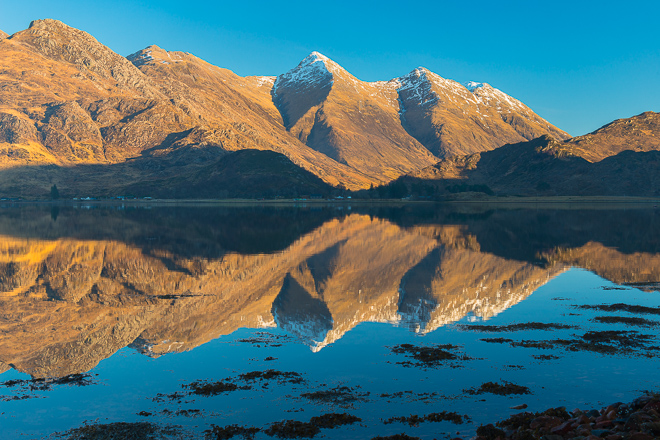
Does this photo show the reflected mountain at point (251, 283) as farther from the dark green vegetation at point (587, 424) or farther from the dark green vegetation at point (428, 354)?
the dark green vegetation at point (587, 424)

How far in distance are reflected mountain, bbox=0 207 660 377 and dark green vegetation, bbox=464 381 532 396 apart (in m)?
8.94

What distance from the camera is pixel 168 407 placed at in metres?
19.2

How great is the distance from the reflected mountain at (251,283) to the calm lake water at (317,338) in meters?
0.23

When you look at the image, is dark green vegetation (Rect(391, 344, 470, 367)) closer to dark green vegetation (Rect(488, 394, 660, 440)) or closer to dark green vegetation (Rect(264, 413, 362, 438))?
dark green vegetation (Rect(264, 413, 362, 438))

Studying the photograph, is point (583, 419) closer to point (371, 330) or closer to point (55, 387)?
point (371, 330)

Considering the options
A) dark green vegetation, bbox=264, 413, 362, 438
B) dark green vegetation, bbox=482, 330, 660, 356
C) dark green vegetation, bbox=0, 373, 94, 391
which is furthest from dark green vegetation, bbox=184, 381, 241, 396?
dark green vegetation, bbox=482, 330, 660, 356

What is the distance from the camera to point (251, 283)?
44000 millimetres

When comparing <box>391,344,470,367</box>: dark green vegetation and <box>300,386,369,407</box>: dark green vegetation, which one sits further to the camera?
<box>391,344,470,367</box>: dark green vegetation

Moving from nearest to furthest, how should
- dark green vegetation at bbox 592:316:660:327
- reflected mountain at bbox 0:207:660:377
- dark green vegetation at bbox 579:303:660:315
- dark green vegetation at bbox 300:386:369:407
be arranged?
dark green vegetation at bbox 300:386:369:407 → reflected mountain at bbox 0:207:660:377 → dark green vegetation at bbox 592:316:660:327 → dark green vegetation at bbox 579:303:660:315

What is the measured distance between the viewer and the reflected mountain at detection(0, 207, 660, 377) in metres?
29.4

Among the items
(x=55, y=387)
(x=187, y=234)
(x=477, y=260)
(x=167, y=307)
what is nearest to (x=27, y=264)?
(x=167, y=307)

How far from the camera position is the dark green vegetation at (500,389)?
1998cm

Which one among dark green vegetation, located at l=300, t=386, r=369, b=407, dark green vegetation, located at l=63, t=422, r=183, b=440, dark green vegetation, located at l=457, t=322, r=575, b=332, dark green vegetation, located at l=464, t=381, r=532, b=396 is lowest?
dark green vegetation, located at l=63, t=422, r=183, b=440

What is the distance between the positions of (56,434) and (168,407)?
3760 mm
